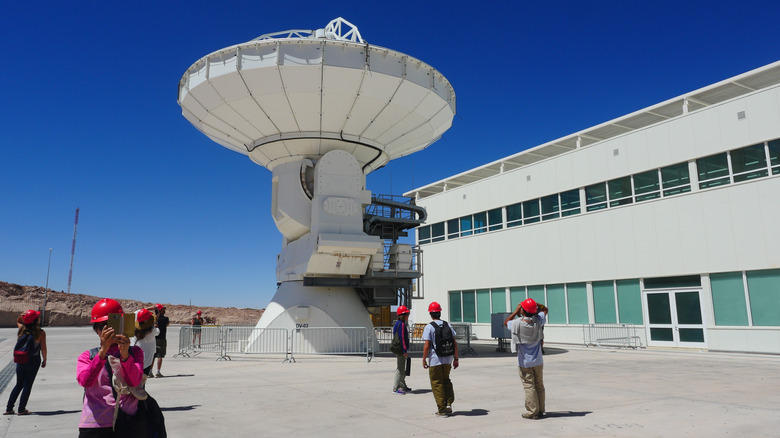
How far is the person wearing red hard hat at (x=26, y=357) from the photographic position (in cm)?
800

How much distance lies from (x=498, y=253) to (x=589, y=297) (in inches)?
234

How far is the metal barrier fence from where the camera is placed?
21.9 m

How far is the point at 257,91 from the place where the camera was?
1784cm

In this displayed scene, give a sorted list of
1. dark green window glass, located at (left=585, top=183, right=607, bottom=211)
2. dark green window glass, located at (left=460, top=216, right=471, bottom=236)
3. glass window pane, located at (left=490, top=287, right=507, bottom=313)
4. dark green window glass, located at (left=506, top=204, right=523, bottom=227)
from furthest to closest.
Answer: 1. dark green window glass, located at (left=460, top=216, right=471, bottom=236)
2. glass window pane, located at (left=490, top=287, right=507, bottom=313)
3. dark green window glass, located at (left=506, top=204, right=523, bottom=227)
4. dark green window glass, located at (left=585, top=183, right=607, bottom=211)

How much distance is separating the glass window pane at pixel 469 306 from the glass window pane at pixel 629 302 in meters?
9.15

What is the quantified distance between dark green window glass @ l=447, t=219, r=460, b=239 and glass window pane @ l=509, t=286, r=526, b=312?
215 inches

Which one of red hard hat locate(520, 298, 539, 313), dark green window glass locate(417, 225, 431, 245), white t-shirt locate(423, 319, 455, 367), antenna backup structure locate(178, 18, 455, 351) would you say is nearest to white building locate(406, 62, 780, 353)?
dark green window glass locate(417, 225, 431, 245)

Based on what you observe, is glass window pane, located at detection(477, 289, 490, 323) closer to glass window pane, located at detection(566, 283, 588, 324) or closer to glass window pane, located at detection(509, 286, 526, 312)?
glass window pane, located at detection(509, 286, 526, 312)

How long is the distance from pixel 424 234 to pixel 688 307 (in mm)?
17383

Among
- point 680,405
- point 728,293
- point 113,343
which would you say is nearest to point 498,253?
point 728,293

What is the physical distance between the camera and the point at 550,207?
2652 cm

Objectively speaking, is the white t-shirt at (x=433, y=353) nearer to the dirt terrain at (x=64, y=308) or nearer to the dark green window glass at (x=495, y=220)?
the dark green window glass at (x=495, y=220)

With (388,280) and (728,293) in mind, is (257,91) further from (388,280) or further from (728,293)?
(728,293)

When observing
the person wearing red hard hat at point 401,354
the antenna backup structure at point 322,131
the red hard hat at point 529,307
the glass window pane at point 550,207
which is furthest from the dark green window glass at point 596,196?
the red hard hat at point 529,307
